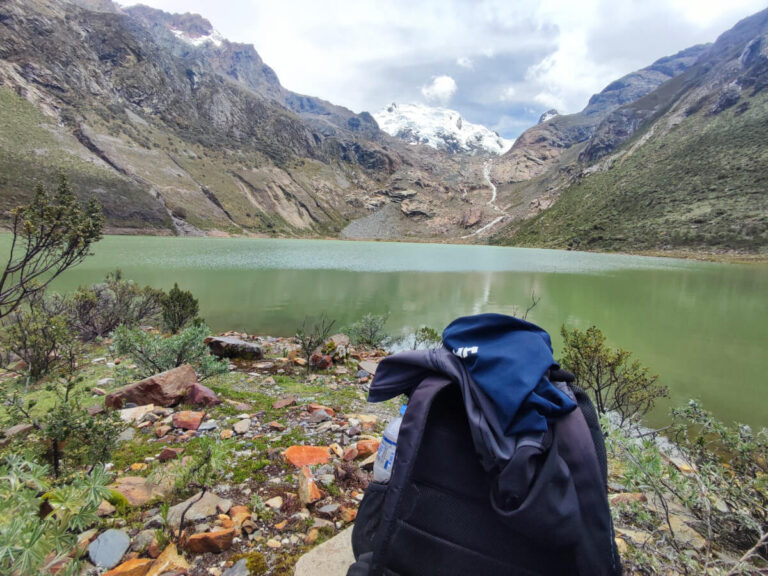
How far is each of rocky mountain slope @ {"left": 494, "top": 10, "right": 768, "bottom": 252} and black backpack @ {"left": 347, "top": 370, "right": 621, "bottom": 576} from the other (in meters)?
66.2

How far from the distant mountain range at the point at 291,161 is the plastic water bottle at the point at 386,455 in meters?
60.6

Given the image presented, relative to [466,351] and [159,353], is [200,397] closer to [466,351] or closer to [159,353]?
[159,353]

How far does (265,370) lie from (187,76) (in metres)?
151

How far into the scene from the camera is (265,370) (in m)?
7.15

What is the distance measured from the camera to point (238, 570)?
2164mm

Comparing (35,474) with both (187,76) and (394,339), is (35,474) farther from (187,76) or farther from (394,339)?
(187,76)

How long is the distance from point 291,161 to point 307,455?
136 meters

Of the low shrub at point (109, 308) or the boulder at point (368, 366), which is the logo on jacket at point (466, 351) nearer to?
the boulder at point (368, 366)

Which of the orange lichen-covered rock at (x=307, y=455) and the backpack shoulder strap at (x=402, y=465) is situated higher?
the backpack shoulder strap at (x=402, y=465)

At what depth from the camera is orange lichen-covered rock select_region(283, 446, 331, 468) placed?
3.45m

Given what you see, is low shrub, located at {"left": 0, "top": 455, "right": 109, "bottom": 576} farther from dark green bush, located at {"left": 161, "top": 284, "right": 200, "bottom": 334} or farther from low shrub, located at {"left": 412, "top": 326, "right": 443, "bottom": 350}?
dark green bush, located at {"left": 161, "top": 284, "right": 200, "bottom": 334}

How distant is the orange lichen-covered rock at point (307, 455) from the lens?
3447mm

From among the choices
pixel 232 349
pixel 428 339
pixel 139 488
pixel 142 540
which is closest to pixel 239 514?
pixel 142 540

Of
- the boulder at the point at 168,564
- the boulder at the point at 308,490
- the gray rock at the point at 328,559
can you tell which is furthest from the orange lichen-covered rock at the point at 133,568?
the boulder at the point at 308,490
